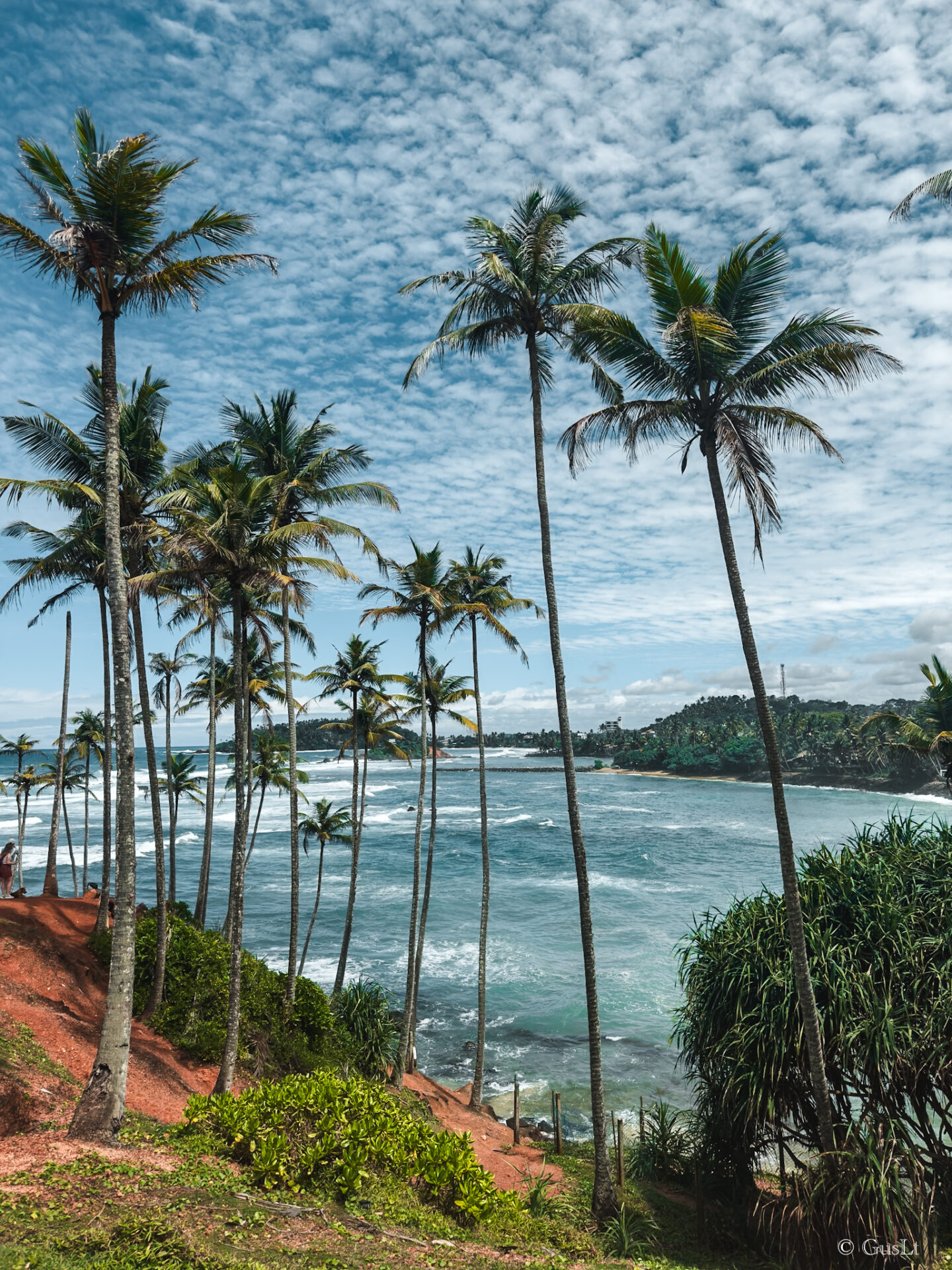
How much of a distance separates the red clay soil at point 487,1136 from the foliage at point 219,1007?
3285 millimetres

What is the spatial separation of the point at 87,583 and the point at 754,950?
17609 mm

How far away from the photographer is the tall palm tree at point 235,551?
46.6ft

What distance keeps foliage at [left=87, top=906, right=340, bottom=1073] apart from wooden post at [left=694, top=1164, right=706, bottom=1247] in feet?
30.8

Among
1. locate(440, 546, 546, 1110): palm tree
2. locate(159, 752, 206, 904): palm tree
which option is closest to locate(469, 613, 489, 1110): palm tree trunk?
locate(440, 546, 546, 1110): palm tree

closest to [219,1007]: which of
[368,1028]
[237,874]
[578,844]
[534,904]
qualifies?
[368,1028]

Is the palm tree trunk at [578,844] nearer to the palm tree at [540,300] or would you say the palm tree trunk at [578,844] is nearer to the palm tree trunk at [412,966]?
the palm tree at [540,300]

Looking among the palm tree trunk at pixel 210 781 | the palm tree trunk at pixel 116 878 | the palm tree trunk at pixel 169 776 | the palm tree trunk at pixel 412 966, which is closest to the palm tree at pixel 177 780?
the palm tree trunk at pixel 169 776

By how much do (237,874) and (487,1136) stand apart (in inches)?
377

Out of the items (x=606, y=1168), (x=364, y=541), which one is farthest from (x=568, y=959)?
(x=364, y=541)

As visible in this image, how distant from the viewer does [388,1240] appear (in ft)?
26.0

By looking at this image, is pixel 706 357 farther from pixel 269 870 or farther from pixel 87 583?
pixel 269 870

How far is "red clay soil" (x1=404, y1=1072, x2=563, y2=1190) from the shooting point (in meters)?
14.7

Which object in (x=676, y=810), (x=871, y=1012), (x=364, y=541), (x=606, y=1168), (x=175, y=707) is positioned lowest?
(x=676, y=810)

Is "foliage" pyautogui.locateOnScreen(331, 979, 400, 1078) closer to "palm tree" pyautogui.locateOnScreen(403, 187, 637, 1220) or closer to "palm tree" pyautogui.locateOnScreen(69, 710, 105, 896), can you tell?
"palm tree" pyautogui.locateOnScreen(403, 187, 637, 1220)
